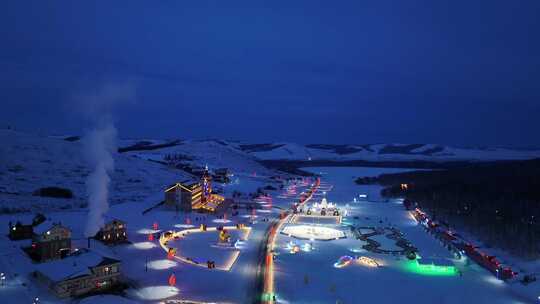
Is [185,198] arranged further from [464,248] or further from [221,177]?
[221,177]

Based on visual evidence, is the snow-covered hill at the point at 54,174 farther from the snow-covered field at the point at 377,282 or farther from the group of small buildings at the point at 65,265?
the snow-covered field at the point at 377,282

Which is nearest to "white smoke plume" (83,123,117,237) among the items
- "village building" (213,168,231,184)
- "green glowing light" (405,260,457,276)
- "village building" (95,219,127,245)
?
"village building" (95,219,127,245)

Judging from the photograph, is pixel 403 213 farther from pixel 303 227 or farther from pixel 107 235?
pixel 107 235

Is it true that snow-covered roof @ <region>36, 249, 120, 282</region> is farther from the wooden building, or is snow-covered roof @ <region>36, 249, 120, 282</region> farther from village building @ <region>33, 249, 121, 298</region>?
the wooden building

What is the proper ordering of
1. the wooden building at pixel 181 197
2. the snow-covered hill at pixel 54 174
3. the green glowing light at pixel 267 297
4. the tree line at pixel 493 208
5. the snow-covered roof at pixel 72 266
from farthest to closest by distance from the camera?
1. the wooden building at pixel 181 197
2. the snow-covered hill at pixel 54 174
3. the tree line at pixel 493 208
4. the green glowing light at pixel 267 297
5. the snow-covered roof at pixel 72 266

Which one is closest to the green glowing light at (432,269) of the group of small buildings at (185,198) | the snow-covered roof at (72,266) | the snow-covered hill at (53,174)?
the snow-covered roof at (72,266)

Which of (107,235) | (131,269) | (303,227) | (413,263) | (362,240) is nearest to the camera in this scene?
(131,269)

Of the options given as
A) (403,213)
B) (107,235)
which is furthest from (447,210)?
(107,235)
